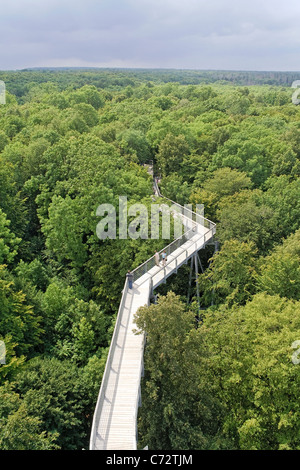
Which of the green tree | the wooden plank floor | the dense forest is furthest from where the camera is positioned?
the dense forest

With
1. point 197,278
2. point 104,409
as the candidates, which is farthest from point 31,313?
point 197,278

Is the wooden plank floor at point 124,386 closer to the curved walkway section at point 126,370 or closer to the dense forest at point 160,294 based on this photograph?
the curved walkway section at point 126,370

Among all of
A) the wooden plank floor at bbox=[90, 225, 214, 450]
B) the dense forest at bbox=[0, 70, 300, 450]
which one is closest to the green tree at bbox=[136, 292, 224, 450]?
the dense forest at bbox=[0, 70, 300, 450]

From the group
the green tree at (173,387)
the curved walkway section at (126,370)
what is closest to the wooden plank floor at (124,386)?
the curved walkway section at (126,370)

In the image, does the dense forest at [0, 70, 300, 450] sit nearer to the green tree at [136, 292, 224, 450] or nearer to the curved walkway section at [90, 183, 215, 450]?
the green tree at [136, 292, 224, 450]

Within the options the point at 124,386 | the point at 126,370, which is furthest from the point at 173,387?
the point at 126,370

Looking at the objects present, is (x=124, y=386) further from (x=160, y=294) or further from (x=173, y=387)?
(x=160, y=294)
